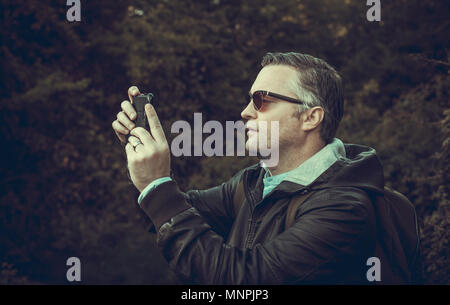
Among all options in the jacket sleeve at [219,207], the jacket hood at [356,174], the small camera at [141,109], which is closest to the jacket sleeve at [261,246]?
the jacket hood at [356,174]

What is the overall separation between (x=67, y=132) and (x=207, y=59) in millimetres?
3424

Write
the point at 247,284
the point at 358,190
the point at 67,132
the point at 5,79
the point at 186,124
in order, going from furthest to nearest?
the point at 186,124
the point at 67,132
the point at 5,79
the point at 358,190
the point at 247,284

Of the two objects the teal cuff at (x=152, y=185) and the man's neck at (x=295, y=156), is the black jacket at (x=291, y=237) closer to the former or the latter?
the teal cuff at (x=152, y=185)

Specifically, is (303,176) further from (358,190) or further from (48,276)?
(48,276)

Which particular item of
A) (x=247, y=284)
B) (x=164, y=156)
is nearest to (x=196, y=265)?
(x=247, y=284)

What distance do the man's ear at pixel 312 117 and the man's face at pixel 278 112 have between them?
1.3 inches

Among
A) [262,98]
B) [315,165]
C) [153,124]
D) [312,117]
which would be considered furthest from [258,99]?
[153,124]

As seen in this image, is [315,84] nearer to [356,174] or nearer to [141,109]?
[356,174]

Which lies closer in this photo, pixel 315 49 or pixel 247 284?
pixel 247 284

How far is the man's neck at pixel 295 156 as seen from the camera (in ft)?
8.38

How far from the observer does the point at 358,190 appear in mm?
2287

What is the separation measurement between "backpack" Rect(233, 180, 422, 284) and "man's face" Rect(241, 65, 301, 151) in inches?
13.0
